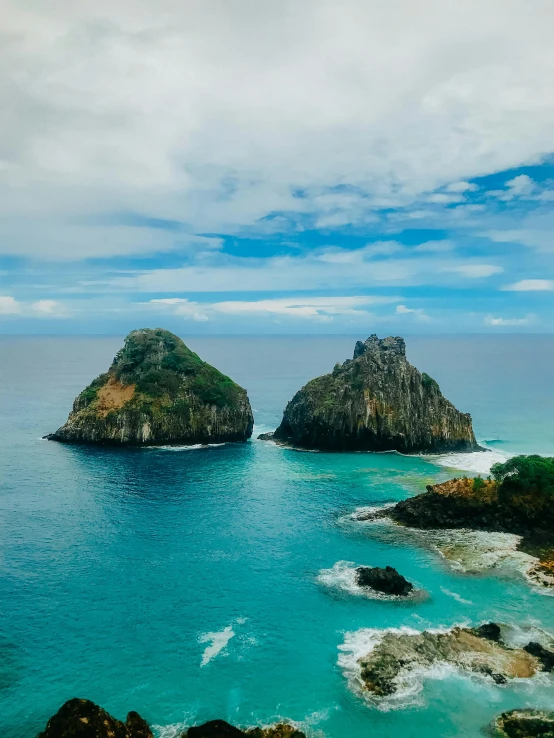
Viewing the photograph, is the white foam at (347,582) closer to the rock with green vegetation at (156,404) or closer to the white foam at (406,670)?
the white foam at (406,670)

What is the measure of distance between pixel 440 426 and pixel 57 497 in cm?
7772

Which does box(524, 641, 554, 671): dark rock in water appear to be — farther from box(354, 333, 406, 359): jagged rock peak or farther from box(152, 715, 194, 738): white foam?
box(354, 333, 406, 359): jagged rock peak

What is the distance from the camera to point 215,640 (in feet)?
161

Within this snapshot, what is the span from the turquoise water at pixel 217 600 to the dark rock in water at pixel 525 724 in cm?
128

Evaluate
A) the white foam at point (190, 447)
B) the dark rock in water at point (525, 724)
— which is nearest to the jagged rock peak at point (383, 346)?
the white foam at point (190, 447)

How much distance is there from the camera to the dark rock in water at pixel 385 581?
189 feet

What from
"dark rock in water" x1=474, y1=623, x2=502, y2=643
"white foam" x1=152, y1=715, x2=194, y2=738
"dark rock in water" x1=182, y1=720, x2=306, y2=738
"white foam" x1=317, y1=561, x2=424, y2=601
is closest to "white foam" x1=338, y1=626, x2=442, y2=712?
"dark rock in water" x1=474, y1=623, x2=502, y2=643

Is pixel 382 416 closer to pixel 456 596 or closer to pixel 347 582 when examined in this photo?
pixel 347 582

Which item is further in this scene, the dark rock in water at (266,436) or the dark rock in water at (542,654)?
the dark rock in water at (266,436)

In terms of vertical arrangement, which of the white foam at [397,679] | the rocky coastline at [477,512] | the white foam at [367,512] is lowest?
the white foam at [397,679]

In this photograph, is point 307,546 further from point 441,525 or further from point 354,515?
point 441,525

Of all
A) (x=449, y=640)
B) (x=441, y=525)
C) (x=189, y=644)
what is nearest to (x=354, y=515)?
(x=441, y=525)

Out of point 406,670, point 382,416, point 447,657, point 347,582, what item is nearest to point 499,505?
point 347,582

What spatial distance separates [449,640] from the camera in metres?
48.5
